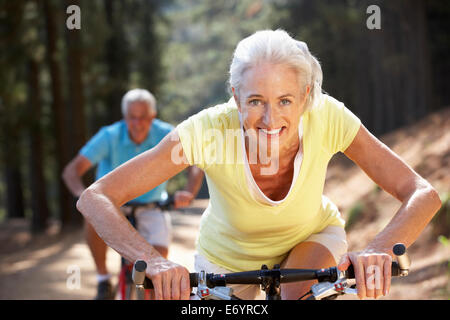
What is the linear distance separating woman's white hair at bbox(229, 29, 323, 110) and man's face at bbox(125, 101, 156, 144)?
2.87 metres

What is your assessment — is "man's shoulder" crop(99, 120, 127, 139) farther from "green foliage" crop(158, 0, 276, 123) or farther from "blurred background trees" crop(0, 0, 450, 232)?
"green foliage" crop(158, 0, 276, 123)

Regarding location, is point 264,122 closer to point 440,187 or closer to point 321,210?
point 321,210

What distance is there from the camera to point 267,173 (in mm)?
2887

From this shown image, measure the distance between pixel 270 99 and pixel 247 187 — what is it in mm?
413

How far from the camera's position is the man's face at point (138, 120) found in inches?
217

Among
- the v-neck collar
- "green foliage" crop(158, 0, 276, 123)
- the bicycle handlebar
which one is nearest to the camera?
the bicycle handlebar

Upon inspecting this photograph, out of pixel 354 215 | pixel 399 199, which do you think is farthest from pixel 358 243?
pixel 399 199

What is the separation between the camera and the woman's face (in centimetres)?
257

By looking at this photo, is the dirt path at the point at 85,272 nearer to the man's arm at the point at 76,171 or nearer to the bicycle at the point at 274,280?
the man's arm at the point at 76,171

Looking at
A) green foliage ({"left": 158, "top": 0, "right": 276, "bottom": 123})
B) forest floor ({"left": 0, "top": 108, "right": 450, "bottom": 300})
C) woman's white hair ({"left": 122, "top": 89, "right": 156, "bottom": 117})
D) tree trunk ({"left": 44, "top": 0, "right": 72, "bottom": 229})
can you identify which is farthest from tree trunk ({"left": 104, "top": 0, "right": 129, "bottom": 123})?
woman's white hair ({"left": 122, "top": 89, "right": 156, "bottom": 117})

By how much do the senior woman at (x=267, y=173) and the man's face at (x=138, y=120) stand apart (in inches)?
102

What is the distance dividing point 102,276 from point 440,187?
5448 mm

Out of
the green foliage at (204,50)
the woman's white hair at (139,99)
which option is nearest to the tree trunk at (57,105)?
the green foliage at (204,50)
